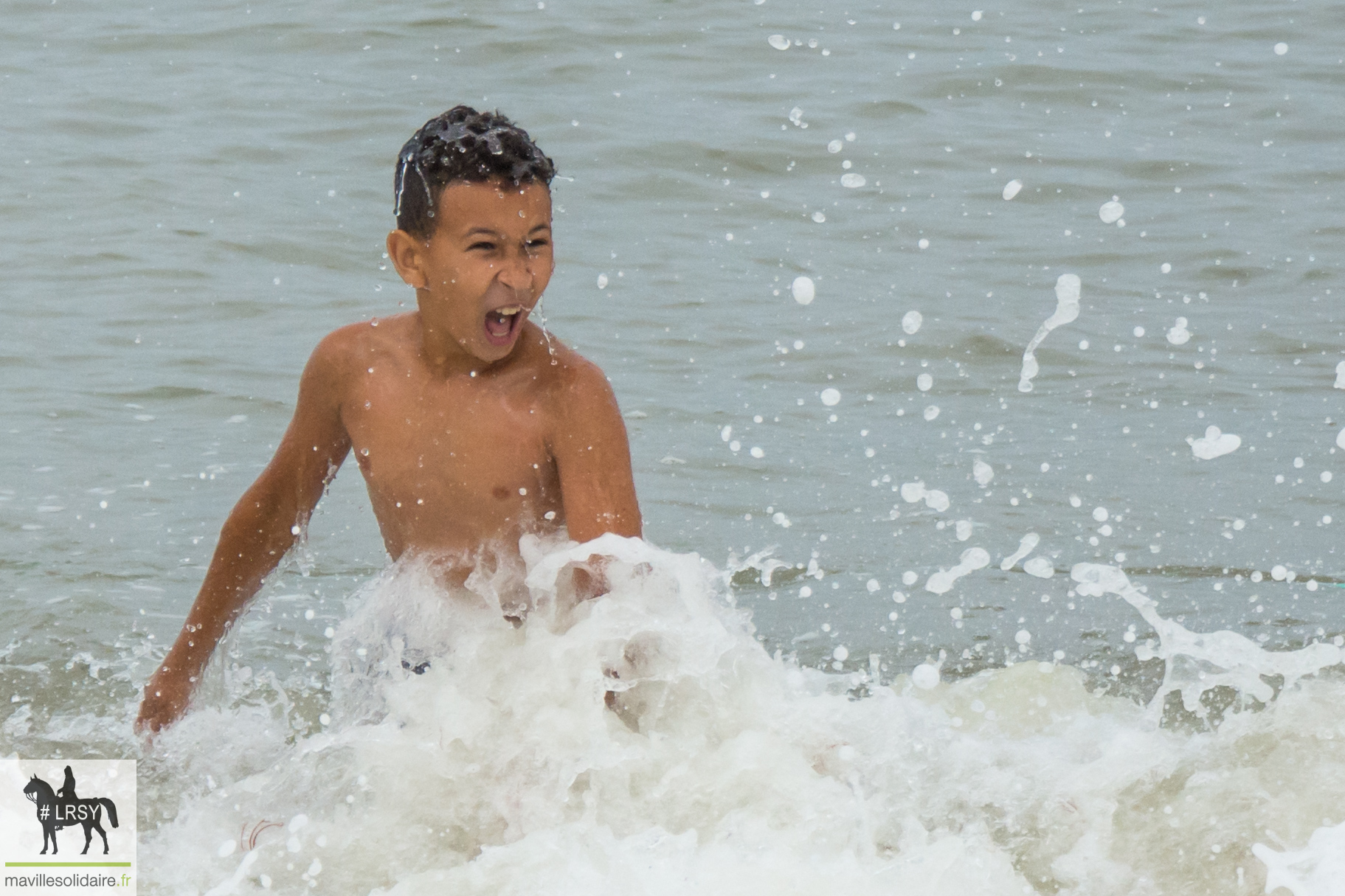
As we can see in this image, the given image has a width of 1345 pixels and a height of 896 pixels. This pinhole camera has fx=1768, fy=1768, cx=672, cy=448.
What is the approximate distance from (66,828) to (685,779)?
3.92 ft

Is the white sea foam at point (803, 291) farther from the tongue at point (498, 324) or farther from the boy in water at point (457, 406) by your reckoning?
the tongue at point (498, 324)

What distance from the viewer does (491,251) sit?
336 centimetres

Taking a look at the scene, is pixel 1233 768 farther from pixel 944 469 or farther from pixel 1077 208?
pixel 1077 208

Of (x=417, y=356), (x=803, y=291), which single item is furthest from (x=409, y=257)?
(x=803, y=291)

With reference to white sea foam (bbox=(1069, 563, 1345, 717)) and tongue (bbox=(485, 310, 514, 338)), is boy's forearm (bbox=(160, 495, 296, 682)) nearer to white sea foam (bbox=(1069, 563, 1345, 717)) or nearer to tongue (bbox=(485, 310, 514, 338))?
tongue (bbox=(485, 310, 514, 338))

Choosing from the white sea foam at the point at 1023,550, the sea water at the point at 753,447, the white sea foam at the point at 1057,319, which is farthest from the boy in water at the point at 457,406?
the white sea foam at the point at 1057,319

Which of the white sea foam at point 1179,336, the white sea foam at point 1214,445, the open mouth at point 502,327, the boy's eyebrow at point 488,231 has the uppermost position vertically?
the boy's eyebrow at point 488,231

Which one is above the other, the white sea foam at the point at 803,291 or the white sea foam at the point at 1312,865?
the white sea foam at the point at 803,291

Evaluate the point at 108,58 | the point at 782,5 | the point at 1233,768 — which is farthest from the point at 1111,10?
the point at 1233,768

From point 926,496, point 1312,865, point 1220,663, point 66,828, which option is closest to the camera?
point 1312,865

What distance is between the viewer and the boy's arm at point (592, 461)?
341 centimetres

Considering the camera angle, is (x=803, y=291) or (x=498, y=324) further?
(x=803, y=291)

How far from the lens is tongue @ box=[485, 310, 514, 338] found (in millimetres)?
3436

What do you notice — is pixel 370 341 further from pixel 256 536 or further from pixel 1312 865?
pixel 1312 865
